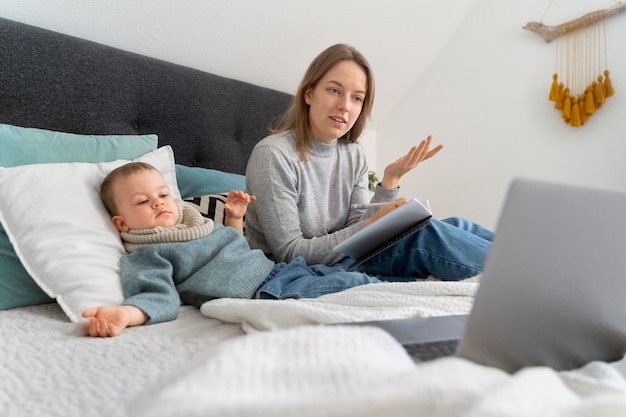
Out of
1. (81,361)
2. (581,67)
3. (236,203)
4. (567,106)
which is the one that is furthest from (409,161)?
(581,67)

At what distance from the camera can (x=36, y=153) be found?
1.14 m

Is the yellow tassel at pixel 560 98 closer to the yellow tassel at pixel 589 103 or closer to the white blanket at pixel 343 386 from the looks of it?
the yellow tassel at pixel 589 103

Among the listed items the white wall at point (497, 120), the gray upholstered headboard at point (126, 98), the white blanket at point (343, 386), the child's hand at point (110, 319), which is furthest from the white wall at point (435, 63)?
the white blanket at point (343, 386)

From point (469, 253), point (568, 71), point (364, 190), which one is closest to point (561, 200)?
point (469, 253)

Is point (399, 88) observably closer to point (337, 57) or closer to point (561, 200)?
point (337, 57)

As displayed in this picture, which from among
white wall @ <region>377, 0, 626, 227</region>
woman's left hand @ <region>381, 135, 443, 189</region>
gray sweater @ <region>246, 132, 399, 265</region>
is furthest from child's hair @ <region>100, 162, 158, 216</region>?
white wall @ <region>377, 0, 626, 227</region>

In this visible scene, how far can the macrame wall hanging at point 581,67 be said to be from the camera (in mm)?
2051

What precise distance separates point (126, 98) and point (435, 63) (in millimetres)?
1778

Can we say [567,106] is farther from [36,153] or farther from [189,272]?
[36,153]

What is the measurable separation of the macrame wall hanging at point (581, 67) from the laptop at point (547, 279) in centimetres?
182

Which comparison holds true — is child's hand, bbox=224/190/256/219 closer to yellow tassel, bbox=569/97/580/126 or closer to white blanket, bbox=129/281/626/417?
white blanket, bbox=129/281/626/417

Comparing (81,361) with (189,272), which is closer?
(81,361)

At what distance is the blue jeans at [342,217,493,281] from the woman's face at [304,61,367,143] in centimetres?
49

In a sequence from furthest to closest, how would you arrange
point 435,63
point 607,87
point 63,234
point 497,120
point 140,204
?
1. point 435,63
2. point 497,120
3. point 607,87
4. point 140,204
5. point 63,234
